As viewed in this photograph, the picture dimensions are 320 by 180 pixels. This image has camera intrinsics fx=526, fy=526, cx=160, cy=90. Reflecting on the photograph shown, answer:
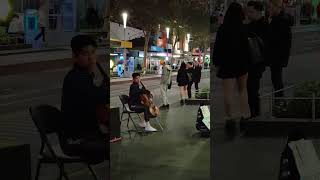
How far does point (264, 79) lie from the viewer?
3328 millimetres

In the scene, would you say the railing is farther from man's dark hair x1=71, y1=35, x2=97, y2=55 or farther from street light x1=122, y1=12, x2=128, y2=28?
man's dark hair x1=71, y1=35, x2=97, y2=55

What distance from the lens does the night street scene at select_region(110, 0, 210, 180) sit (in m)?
3.34

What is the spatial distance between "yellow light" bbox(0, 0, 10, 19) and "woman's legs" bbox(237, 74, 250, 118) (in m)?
1.51

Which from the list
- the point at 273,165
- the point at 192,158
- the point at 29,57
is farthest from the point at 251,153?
the point at 29,57

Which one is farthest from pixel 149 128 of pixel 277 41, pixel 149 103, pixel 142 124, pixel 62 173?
pixel 277 41

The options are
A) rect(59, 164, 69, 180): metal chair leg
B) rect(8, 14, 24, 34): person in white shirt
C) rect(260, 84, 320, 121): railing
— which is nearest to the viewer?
rect(260, 84, 320, 121): railing

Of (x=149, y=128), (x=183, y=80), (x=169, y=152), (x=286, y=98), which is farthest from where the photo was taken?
(x=149, y=128)

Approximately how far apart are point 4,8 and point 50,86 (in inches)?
22.2

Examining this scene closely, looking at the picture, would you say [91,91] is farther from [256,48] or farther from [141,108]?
[256,48]

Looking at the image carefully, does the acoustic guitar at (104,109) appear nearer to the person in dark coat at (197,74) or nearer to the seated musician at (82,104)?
the seated musician at (82,104)

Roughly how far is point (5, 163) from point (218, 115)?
4.50 ft

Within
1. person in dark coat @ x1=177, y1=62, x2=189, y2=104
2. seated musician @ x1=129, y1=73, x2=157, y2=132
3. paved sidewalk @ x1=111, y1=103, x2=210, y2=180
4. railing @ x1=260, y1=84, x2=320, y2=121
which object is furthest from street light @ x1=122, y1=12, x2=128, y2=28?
railing @ x1=260, y1=84, x2=320, y2=121

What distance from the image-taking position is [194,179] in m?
3.43

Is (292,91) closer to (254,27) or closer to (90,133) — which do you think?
(254,27)
